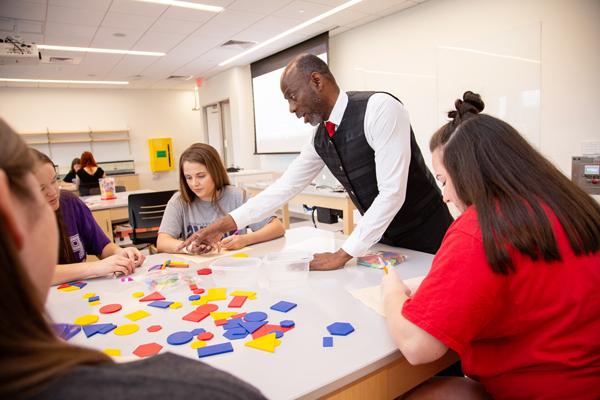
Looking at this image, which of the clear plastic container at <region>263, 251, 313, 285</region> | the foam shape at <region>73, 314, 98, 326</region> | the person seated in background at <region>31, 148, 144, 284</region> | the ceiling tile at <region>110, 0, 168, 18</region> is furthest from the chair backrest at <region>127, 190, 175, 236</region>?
the foam shape at <region>73, 314, 98, 326</region>

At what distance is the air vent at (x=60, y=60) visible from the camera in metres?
5.68

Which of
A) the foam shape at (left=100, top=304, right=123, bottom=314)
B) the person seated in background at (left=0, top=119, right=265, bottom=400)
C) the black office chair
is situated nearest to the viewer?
the person seated in background at (left=0, top=119, right=265, bottom=400)

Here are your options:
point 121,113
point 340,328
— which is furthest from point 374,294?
point 121,113

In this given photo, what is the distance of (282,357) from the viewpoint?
84 centimetres

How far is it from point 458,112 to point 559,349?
596 millimetres

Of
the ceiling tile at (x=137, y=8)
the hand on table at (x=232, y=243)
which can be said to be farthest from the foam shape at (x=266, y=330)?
the ceiling tile at (x=137, y=8)

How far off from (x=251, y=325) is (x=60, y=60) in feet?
20.7

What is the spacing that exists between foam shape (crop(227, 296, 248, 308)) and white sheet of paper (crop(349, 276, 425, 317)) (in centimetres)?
31

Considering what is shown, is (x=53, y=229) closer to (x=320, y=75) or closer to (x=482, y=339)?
(x=482, y=339)

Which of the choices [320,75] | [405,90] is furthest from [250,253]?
[405,90]

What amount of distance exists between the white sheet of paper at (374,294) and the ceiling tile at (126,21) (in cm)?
402

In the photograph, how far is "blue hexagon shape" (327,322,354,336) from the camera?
3.05 feet

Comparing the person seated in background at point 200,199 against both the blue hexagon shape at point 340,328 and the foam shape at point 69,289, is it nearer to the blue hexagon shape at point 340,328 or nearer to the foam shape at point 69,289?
the foam shape at point 69,289

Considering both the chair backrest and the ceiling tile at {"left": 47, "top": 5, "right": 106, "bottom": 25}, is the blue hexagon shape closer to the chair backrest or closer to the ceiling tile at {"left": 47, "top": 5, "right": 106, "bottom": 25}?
the chair backrest
